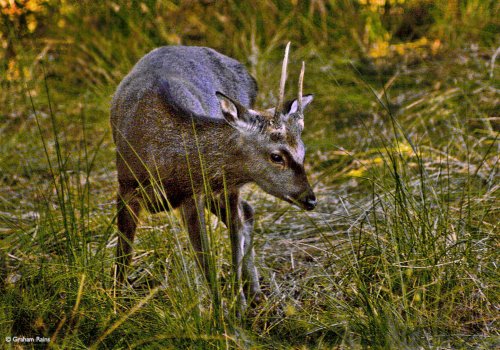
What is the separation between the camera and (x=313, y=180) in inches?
260

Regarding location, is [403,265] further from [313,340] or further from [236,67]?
[236,67]

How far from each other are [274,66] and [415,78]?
1.34m

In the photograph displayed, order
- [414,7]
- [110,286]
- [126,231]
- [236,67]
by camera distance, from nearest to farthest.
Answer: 1. [110,286]
2. [126,231]
3. [236,67]
4. [414,7]

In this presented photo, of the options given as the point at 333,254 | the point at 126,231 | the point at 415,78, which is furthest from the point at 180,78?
the point at 415,78

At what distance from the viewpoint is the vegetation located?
148 inches

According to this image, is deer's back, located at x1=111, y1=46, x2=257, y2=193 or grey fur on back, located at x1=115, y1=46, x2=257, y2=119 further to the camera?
grey fur on back, located at x1=115, y1=46, x2=257, y2=119

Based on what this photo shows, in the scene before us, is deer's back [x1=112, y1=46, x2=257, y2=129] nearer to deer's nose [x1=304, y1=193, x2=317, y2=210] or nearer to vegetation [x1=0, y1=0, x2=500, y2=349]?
vegetation [x1=0, y1=0, x2=500, y2=349]

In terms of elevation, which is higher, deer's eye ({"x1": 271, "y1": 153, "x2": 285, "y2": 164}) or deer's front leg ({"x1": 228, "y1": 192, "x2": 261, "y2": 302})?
deer's eye ({"x1": 271, "y1": 153, "x2": 285, "y2": 164})

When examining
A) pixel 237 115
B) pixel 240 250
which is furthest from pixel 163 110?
pixel 240 250


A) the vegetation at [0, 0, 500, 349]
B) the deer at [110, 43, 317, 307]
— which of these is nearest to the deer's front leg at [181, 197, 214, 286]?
the deer at [110, 43, 317, 307]

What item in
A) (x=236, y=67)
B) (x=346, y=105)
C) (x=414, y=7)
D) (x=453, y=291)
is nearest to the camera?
(x=453, y=291)

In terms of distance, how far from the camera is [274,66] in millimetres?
8258

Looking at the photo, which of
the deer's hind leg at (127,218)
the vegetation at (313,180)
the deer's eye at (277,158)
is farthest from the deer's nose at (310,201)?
the deer's hind leg at (127,218)

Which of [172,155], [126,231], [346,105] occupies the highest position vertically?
[172,155]
